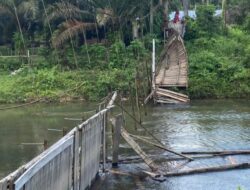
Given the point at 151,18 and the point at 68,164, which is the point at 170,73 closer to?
the point at 151,18

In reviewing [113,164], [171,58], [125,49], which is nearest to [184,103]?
[171,58]

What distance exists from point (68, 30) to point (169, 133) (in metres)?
16.5

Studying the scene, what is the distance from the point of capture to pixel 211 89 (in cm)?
3272

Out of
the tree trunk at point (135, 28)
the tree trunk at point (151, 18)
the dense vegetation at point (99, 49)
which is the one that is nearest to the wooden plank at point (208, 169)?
the dense vegetation at point (99, 49)

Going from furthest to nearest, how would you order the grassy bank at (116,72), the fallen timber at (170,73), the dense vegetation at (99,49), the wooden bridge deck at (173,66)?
the dense vegetation at (99,49)
the wooden bridge deck at (173,66)
the grassy bank at (116,72)
the fallen timber at (170,73)

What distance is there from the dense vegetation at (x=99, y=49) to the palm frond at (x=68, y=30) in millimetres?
66

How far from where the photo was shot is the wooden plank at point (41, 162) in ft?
25.3

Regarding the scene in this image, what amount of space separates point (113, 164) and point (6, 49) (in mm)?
26816

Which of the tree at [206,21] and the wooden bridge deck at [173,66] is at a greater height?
the tree at [206,21]

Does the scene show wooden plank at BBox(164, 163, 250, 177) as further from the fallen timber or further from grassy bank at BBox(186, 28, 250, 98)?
grassy bank at BBox(186, 28, 250, 98)

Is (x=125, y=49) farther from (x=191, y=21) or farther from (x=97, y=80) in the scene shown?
(x=191, y=21)

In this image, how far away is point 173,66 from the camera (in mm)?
34125

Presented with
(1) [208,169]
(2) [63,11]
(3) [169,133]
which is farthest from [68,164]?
(2) [63,11]

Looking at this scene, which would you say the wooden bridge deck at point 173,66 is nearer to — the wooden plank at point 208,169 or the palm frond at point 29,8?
the palm frond at point 29,8
